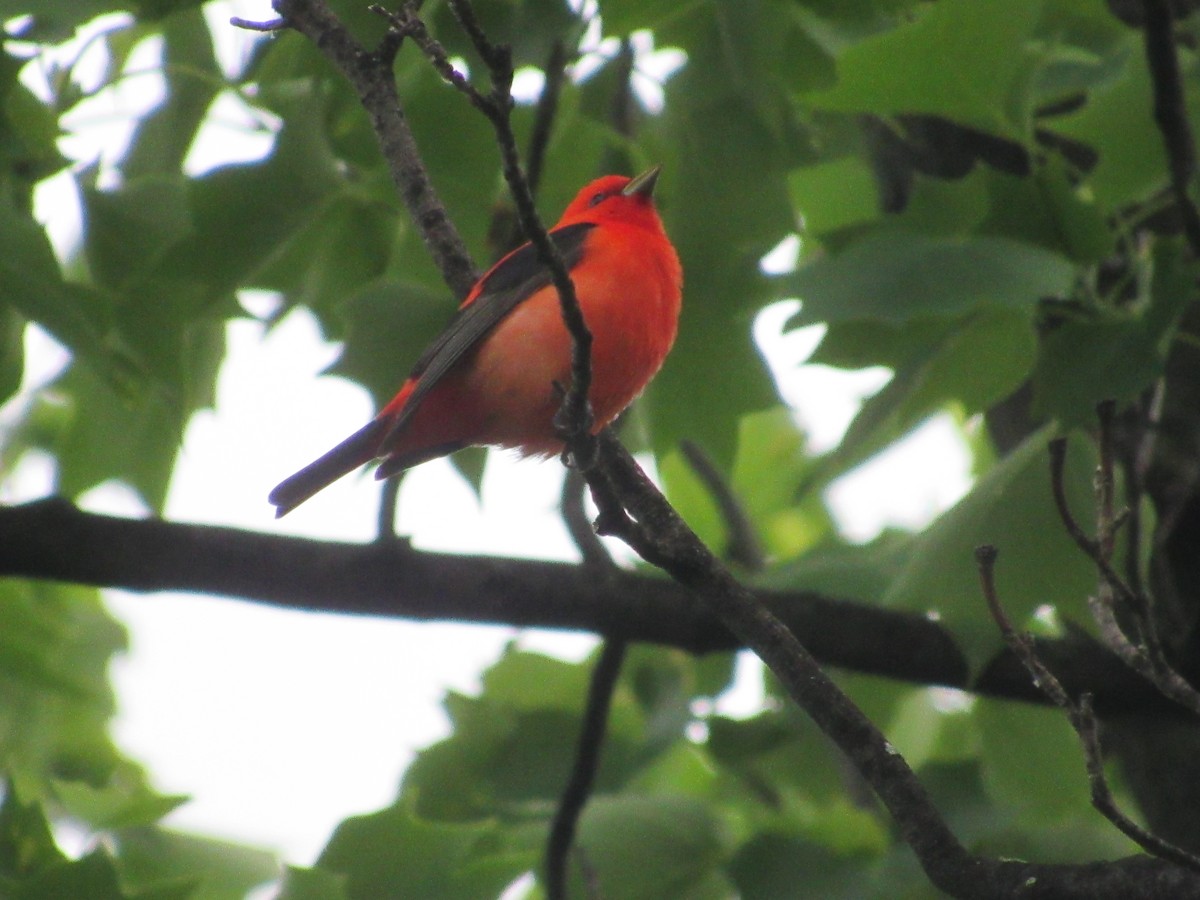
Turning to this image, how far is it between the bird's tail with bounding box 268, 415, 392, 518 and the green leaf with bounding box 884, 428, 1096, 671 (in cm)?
174

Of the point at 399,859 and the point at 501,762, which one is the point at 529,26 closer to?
the point at 399,859

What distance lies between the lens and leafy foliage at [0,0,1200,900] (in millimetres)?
3855

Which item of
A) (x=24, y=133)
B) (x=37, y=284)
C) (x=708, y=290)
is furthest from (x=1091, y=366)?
(x=24, y=133)

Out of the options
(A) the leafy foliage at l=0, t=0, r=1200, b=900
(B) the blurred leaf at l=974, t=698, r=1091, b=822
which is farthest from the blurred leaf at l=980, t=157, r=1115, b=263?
(B) the blurred leaf at l=974, t=698, r=1091, b=822

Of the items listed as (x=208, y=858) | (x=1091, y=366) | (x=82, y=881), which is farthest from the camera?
(x=208, y=858)

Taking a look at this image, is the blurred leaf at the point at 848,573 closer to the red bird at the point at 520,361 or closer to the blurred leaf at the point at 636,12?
the red bird at the point at 520,361

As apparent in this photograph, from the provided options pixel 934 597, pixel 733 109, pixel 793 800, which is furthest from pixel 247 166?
pixel 793 800

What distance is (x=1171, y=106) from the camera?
387 cm

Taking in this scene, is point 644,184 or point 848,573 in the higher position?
point 644,184

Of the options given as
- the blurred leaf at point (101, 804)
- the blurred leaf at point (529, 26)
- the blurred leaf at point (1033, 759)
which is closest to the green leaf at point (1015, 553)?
the blurred leaf at point (1033, 759)

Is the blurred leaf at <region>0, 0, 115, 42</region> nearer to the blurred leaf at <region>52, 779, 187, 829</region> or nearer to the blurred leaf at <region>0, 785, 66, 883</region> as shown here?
the blurred leaf at <region>0, 785, 66, 883</region>

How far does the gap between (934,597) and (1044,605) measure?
325 mm

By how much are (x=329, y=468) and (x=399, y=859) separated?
1.27 metres

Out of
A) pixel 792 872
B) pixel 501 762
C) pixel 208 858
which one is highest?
pixel 501 762
